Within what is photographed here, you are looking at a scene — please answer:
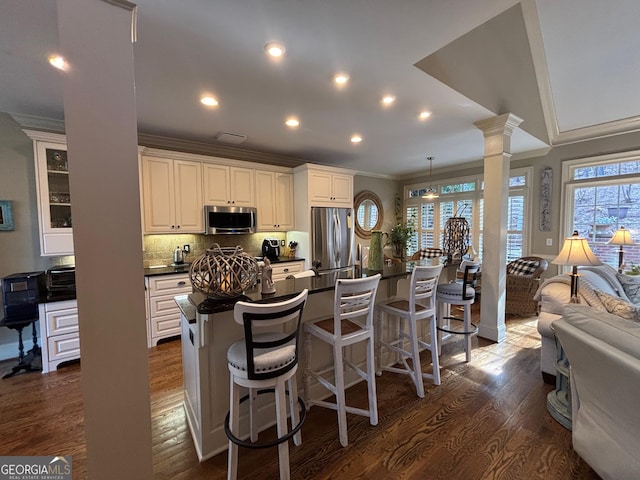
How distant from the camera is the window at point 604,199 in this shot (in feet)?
12.4

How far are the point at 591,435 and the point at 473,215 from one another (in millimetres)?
4602

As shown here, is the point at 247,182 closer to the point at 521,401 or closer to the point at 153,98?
the point at 153,98

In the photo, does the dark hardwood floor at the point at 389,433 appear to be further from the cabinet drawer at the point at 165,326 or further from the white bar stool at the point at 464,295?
the cabinet drawer at the point at 165,326

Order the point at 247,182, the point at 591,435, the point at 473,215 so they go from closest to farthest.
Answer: the point at 591,435
the point at 247,182
the point at 473,215

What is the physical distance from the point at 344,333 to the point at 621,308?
2.08 meters

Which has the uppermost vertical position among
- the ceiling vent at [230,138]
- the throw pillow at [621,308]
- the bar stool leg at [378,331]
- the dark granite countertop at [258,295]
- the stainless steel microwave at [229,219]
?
the ceiling vent at [230,138]

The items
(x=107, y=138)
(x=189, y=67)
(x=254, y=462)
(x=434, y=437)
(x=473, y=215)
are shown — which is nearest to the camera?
(x=107, y=138)

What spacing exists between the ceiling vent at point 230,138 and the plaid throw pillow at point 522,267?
187 inches

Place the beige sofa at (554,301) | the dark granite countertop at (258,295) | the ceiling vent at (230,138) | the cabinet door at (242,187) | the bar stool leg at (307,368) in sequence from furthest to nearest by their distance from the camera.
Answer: the cabinet door at (242,187), the ceiling vent at (230,138), the beige sofa at (554,301), the bar stool leg at (307,368), the dark granite countertop at (258,295)

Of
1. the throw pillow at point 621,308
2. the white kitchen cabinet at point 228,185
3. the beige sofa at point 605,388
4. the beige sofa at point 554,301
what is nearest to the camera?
the beige sofa at point 605,388

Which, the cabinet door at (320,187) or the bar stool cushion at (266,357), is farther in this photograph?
the cabinet door at (320,187)

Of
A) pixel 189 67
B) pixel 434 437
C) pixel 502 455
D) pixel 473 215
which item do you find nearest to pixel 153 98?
pixel 189 67

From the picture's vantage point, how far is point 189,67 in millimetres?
2008

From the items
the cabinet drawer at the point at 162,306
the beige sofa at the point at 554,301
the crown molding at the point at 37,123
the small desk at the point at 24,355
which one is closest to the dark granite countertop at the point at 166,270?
the cabinet drawer at the point at 162,306
